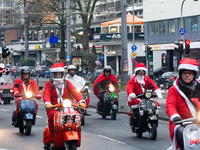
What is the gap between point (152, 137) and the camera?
33.9ft

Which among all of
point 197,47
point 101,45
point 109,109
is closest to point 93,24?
point 101,45

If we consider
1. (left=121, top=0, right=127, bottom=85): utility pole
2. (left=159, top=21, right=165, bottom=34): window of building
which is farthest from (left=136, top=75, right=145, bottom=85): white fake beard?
(left=159, top=21, right=165, bottom=34): window of building

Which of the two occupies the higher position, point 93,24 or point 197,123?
point 93,24

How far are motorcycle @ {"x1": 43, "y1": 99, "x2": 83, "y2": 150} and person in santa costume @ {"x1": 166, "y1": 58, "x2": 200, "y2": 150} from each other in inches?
70.7

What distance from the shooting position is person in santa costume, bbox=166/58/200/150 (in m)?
5.66

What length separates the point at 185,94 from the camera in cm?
584

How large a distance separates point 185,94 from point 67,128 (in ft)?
7.09

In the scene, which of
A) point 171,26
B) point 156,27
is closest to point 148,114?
point 171,26

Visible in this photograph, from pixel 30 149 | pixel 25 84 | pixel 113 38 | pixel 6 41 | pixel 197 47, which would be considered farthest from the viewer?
pixel 6 41

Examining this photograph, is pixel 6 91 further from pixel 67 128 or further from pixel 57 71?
pixel 67 128

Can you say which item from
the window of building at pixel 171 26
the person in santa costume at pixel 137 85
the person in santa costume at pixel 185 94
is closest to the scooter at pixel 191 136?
Result: the person in santa costume at pixel 185 94

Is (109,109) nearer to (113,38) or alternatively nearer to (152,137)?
(152,137)

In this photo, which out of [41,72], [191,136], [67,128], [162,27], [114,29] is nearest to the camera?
[191,136]

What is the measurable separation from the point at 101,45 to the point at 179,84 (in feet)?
192
